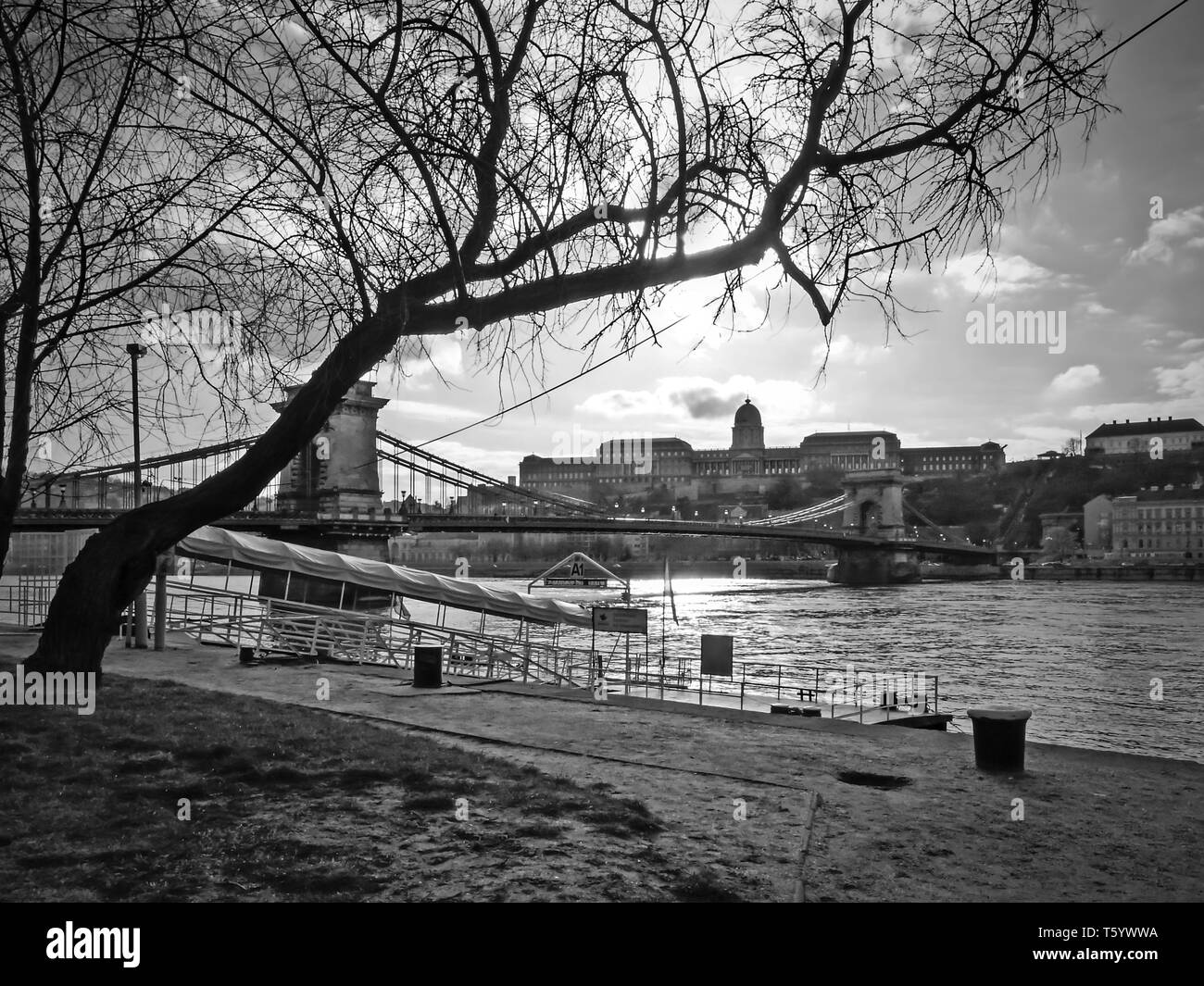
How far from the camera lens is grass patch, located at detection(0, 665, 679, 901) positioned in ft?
16.1

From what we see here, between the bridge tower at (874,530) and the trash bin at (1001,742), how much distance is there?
102 metres

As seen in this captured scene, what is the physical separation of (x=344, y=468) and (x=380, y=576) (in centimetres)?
4341

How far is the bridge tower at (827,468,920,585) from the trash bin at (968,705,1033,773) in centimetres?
10205

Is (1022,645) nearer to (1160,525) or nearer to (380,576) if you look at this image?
(380,576)

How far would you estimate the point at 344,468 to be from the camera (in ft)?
218

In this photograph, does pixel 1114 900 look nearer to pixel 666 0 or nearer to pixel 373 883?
pixel 373 883

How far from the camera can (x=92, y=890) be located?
180 inches

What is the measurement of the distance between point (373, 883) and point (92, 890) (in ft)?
4.39
